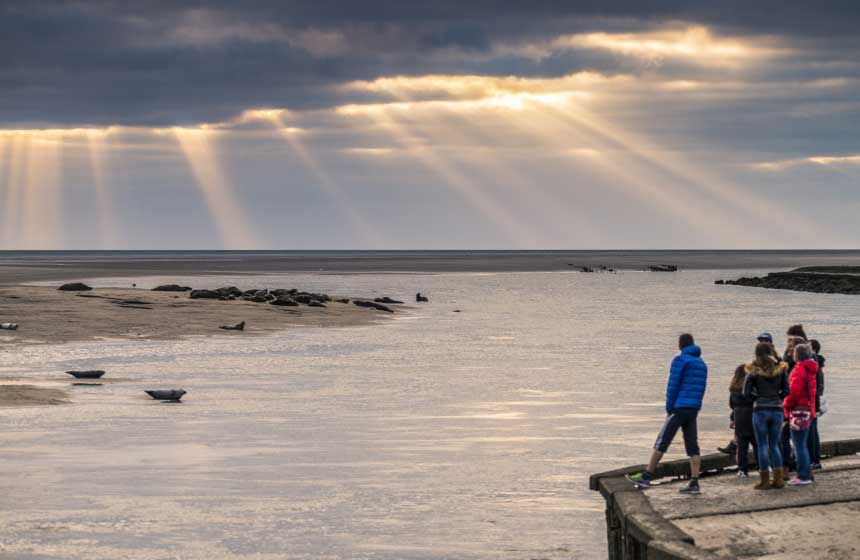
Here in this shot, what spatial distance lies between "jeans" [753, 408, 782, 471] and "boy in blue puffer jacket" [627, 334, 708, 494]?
75 cm

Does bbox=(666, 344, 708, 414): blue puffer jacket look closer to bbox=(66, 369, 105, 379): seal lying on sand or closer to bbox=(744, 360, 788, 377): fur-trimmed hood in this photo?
bbox=(744, 360, 788, 377): fur-trimmed hood

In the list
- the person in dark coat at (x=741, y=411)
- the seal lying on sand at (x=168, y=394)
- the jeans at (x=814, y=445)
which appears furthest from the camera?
the seal lying on sand at (x=168, y=394)

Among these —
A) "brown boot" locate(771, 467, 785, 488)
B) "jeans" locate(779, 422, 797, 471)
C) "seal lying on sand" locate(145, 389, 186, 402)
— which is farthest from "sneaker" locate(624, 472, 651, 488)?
"seal lying on sand" locate(145, 389, 186, 402)

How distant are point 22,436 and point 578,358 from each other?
2198cm

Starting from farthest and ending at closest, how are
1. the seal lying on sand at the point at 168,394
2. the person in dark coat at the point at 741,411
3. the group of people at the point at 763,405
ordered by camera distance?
the seal lying on sand at the point at 168,394 < the person in dark coat at the point at 741,411 < the group of people at the point at 763,405

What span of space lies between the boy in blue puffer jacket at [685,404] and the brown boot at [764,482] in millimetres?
770

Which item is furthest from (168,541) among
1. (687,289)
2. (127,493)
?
(687,289)

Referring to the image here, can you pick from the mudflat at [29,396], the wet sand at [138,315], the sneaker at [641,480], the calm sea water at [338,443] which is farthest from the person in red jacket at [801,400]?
the wet sand at [138,315]

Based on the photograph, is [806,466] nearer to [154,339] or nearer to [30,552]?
[30,552]

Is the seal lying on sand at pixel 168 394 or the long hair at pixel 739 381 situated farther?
the seal lying on sand at pixel 168 394

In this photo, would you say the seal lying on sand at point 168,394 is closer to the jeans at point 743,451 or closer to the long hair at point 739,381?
the jeans at point 743,451

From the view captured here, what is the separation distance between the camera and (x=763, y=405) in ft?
49.0

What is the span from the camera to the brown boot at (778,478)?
14970mm

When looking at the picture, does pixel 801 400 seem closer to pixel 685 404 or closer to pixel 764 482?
pixel 764 482
